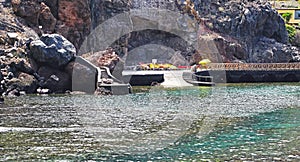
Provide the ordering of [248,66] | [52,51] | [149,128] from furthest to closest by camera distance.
Answer: 1. [248,66]
2. [52,51]
3. [149,128]

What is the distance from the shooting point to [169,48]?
4011 inches

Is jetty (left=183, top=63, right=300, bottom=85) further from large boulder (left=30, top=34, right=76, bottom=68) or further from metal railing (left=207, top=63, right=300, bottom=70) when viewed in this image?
large boulder (left=30, top=34, right=76, bottom=68)

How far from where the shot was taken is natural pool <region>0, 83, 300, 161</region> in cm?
2706

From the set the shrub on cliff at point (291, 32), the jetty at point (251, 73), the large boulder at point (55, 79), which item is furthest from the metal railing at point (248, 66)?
the shrub on cliff at point (291, 32)

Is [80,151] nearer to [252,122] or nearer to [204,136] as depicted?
[204,136]

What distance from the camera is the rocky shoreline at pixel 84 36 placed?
60.1 metres

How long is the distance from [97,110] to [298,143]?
19708 mm

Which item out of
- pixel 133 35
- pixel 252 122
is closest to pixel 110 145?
pixel 252 122

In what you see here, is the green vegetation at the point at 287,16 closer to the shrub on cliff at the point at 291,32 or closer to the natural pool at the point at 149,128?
the shrub on cliff at the point at 291,32

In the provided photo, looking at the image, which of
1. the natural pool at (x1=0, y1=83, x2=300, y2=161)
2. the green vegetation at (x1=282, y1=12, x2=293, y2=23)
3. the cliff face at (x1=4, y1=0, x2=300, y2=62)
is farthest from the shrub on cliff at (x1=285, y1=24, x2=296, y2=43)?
the natural pool at (x1=0, y1=83, x2=300, y2=161)

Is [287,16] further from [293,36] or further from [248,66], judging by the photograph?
[248,66]

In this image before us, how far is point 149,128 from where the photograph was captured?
35.0 metres

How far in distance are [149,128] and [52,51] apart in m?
27.9

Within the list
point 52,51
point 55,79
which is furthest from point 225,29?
point 55,79
